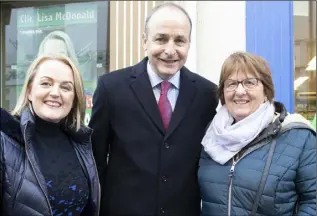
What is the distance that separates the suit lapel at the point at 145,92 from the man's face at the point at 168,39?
11 cm

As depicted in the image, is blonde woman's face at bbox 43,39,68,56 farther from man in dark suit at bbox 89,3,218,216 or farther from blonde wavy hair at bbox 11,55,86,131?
blonde wavy hair at bbox 11,55,86,131

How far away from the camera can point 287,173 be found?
5.56 feet

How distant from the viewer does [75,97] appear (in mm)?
1918

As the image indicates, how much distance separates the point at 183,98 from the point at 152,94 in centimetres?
16

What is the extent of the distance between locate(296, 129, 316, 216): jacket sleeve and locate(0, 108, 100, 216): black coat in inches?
40.6

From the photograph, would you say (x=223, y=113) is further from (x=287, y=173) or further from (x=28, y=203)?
(x=28, y=203)

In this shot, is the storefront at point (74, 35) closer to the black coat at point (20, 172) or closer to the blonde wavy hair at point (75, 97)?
the blonde wavy hair at point (75, 97)

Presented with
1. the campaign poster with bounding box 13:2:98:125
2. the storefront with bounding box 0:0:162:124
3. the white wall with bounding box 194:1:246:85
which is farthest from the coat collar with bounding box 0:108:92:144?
the campaign poster with bounding box 13:2:98:125

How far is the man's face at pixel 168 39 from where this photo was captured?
199 cm

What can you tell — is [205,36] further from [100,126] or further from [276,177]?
[276,177]

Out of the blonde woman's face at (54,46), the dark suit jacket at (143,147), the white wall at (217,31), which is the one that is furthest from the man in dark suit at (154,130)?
the blonde woman's face at (54,46)

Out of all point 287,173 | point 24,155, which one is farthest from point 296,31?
point 24,155

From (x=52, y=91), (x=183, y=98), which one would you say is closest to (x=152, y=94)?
(x=183, y=98)

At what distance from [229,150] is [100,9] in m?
2.37
